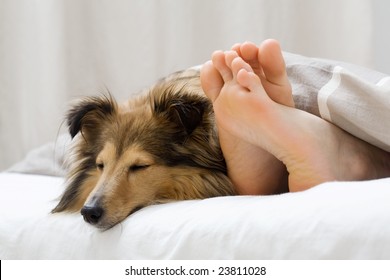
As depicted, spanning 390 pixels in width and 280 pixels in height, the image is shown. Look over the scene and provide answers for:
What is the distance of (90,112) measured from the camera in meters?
1.69

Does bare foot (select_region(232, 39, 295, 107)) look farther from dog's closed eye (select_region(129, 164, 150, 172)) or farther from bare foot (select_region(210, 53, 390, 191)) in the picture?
dog's closed eye (select_region(129, 164, 150, 172))

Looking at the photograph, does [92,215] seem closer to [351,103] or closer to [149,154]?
[149,154]

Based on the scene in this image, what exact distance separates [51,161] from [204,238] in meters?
1.32

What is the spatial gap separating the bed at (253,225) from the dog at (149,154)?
0.25ft

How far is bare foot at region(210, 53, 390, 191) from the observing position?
1396 millimetres

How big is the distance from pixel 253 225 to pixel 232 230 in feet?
0.13

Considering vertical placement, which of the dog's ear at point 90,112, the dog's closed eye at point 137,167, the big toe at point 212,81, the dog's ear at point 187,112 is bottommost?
the dog's closed eye at point 137,167

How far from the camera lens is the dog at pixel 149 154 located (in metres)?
1.49

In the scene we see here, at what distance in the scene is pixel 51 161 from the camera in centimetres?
235

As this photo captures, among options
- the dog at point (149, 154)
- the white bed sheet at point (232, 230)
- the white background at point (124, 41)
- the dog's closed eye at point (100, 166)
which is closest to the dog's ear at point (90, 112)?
the dog at point (149, 154)

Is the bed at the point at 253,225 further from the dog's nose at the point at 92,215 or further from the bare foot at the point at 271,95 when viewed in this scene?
the bare foot at the point at 271,95

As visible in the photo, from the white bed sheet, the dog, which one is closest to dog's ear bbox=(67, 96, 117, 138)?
the dog
